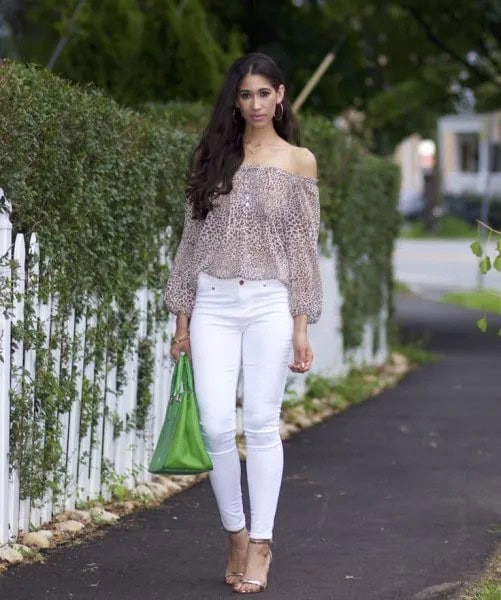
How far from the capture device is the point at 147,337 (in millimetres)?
7645

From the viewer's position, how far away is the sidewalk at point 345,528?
568 centimetres

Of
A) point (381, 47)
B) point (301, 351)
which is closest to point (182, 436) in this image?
point (301, 351)

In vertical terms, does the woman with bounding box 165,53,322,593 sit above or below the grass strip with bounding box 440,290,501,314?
above

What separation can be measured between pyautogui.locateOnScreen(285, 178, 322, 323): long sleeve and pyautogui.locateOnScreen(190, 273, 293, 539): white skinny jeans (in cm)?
5

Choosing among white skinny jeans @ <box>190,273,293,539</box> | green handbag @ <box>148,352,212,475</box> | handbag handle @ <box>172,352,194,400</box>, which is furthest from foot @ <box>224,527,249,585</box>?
handbag handle @ <box>172,352,194,400</box>

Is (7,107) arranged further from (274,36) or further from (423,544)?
(274,36)

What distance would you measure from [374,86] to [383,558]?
1256 centimetres

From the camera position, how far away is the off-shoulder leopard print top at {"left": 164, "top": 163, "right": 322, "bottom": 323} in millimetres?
5449

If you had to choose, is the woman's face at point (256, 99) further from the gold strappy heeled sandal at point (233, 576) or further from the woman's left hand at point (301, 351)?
the gold strappy heeled sandal at point (233, 576)

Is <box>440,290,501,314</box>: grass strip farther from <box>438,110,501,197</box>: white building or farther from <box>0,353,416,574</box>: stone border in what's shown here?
<box>438,110,501,197</box>: white building

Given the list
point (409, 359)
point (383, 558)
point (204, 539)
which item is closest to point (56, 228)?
point (204, 539)

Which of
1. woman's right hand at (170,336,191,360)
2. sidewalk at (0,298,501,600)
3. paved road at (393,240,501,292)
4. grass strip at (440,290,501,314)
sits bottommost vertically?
paved road at (393,240,501,292)

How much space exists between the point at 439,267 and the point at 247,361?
96.4 feet

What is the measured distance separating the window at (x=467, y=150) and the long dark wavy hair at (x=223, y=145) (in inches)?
2777
